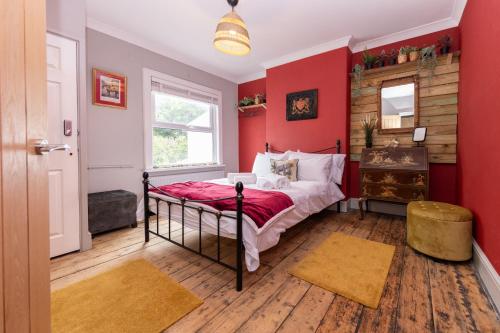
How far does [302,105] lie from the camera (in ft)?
12.9

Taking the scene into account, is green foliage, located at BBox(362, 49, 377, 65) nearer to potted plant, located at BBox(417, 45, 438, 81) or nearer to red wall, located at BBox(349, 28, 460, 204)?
red wall, located at BBox(349, 28, 460, 204)

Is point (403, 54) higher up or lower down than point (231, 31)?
higher up

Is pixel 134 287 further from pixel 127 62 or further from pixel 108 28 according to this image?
pixel 108 28

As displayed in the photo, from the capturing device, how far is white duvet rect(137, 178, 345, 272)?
164 centimetres

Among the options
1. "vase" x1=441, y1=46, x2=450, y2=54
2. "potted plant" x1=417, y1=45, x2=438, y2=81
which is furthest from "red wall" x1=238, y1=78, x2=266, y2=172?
"vase" x1=441, y1=46, x2=450, y2=54

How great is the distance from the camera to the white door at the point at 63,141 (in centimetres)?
204

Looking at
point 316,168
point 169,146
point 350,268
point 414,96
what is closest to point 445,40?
point 414,96

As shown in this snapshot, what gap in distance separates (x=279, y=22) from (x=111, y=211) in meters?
3.15

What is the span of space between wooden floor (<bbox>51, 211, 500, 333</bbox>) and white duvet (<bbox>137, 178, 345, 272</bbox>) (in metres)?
0.27

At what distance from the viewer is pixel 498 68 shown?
5.20ft

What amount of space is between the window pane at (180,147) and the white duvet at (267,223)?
1.23m

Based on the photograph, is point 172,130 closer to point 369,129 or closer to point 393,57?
point 369,129

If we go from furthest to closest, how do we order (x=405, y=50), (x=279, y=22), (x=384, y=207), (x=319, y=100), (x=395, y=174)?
(x=319, y=100) → (x=384, y=207) → (x=405, y=50) → (x=279, y=22) → (x=395, y=174)

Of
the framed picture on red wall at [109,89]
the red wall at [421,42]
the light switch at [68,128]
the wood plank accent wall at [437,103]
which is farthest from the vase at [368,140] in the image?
the light switch at [68,128]
